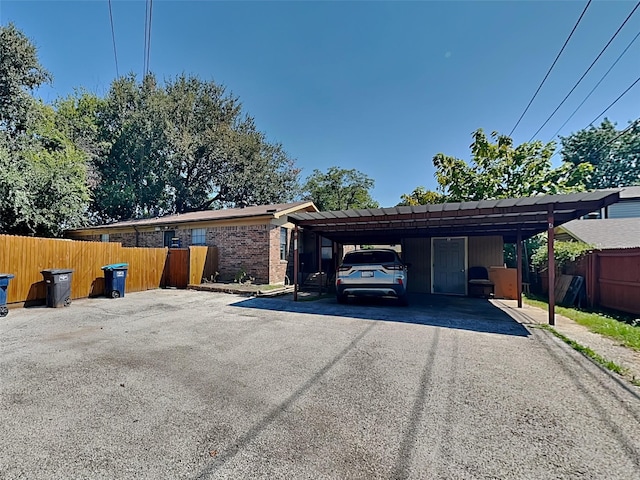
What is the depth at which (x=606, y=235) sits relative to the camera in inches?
481

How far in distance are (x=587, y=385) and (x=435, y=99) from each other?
12261 millimetres

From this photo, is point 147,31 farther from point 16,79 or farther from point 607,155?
point 607,155

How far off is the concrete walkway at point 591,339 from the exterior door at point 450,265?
3485 millimetres

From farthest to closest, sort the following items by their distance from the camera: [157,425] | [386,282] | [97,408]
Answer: [386,282]
[97,408]
[157,425]

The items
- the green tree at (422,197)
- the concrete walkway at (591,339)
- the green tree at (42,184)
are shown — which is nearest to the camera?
the concrete walkway at (591,339)

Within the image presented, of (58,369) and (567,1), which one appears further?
(567,1)

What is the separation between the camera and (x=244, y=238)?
43.1 ft

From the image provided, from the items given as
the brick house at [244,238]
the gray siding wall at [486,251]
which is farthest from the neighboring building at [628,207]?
the brick house at [244,238]

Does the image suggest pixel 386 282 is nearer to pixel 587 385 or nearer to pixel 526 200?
pixel 526 200

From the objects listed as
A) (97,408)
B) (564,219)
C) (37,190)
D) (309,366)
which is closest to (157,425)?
(97,408)

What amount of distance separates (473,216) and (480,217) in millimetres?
636

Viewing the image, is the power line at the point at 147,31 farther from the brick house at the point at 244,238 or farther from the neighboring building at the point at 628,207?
the neighboring building at the point at 628,207

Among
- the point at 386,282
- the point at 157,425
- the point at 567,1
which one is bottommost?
the point at 157,425

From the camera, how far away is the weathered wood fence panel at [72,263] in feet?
25.3
